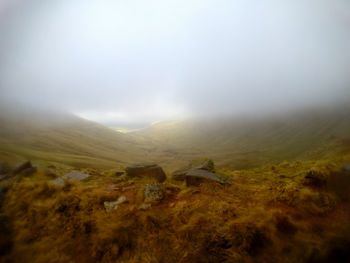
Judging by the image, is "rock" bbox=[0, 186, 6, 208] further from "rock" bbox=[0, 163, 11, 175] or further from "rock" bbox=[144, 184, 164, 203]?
"rock" bbox=[144, 184, 164, 203]

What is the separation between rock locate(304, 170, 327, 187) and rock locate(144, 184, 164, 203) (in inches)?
317

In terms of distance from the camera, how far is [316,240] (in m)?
9.08

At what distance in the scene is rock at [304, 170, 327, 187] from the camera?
43.4 ft

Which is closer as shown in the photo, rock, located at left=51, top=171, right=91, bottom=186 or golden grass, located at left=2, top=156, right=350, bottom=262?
golden grass, located at left=2, top=156, right=350, bottom=262

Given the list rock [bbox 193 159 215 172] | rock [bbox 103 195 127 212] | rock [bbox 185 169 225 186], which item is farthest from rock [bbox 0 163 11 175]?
rock [bbox 193 159 215 172]

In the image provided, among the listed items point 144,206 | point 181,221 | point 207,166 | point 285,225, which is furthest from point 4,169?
point 285,225

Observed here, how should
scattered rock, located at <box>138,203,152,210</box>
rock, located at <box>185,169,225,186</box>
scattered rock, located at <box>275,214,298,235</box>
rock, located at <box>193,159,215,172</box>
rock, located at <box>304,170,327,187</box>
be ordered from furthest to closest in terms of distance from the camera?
rock, located at <box>193,159,215,172</box>
rock, located at <box>185,169,225,186</box>
rock, located at <box>304,170,327,187</box>
scattered rock, located at <box>138,203,152,210</box>
scattered rock, located at <box>275,214,298,235</box>

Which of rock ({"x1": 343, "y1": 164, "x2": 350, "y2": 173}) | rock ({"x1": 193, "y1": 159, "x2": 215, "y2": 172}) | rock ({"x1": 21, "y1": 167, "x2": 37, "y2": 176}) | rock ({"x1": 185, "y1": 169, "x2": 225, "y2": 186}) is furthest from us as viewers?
rock ({"x1": 21, "y1": 167, "x2": 37, "y2": 176})

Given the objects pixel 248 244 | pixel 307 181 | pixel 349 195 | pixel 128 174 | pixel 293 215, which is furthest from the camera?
pixel 128 174

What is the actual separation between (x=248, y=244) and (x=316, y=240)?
8.68ft

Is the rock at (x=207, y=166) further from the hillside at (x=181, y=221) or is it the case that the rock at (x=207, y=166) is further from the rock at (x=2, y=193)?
the rock at (x=2, y=193)

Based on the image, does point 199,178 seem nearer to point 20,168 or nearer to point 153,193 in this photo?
point 153,193

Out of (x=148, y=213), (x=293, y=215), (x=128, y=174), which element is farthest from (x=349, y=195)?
(x=128, y=174)

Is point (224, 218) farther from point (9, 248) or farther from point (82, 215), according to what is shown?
point (9, 248)
